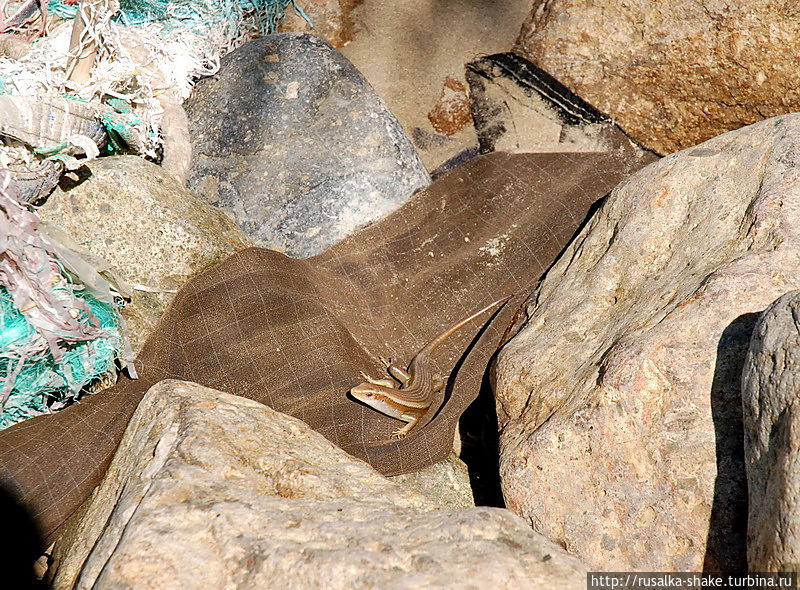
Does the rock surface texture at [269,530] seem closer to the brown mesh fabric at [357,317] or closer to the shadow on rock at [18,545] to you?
the shadow on rock at [18,545]

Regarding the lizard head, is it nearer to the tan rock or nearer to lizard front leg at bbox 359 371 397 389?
lizard front leg at bbox 359 371 397 389

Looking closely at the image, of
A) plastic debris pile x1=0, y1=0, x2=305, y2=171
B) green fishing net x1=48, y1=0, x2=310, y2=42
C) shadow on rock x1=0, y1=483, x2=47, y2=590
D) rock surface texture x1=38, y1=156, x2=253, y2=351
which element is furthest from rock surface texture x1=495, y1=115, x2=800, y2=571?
green fishing net x1=48, y1=0, x2=310, y2=42

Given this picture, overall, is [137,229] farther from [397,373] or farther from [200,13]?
[200,13]

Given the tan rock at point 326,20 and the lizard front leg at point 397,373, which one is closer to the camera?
the lizard front leg at point 397,373

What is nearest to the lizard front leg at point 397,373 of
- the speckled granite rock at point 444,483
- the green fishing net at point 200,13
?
the speckled granite rock at point 444,483

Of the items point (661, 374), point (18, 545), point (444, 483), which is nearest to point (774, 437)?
point (661, 374)

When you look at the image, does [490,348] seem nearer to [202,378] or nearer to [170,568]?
[202,378]
